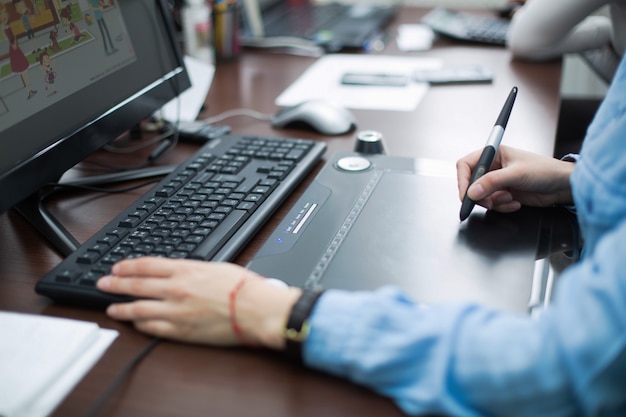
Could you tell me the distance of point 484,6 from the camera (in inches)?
85.7

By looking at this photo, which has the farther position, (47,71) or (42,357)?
(47,71)

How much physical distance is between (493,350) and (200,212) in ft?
1.28

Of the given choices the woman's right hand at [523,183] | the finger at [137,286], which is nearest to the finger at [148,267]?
the finger at [137,286]

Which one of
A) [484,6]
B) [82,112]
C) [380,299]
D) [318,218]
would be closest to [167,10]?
[82,112]

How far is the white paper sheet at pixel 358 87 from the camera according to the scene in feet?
4.16

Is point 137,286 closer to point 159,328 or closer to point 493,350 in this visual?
point 159,328

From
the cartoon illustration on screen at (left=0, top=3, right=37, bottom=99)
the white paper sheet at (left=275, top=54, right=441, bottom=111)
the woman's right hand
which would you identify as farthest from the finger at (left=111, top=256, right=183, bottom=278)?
the white paper sheet at (left=275, top=54, right=441, bottom=111)

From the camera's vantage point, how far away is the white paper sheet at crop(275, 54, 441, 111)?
127cm

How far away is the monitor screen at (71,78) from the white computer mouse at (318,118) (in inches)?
7.8

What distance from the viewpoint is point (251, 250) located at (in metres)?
0.74

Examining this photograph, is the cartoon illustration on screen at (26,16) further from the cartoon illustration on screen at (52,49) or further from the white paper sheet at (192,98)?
the white paper sheet at (192,98)

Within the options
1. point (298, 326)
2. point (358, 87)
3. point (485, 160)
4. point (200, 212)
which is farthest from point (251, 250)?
point (358, 87)

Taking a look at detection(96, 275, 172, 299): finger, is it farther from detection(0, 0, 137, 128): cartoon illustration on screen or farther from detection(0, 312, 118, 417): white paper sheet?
detection(0, 0, 137, 128): cartoon illustration on screen

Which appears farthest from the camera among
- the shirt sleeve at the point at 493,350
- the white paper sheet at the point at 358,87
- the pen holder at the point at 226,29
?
the pen holder at the point at 226,29
